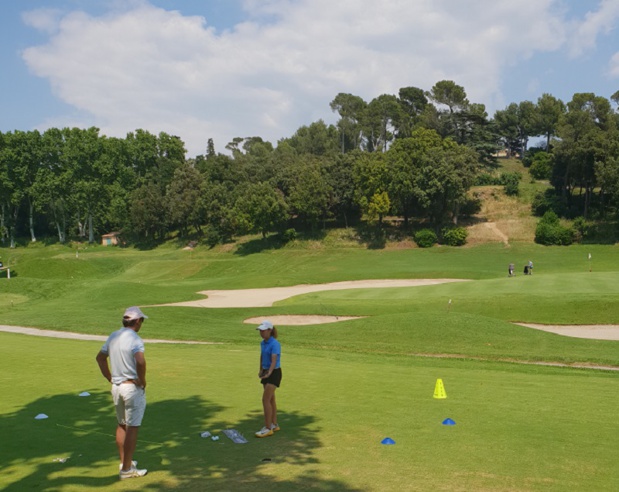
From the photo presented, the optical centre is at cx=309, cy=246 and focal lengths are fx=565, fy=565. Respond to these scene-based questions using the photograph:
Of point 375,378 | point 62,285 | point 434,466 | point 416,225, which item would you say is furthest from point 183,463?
point 416,225

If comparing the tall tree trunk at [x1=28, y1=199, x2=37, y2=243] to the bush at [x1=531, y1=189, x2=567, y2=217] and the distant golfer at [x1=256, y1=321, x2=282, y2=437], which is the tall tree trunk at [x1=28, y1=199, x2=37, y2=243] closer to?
the bush at [x1=531, y1=189, x2=567, y2=217]

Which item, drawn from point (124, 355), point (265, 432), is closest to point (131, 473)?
point (124, 355)

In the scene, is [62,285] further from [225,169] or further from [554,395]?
[225,169]

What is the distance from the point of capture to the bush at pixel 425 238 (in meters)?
76.6

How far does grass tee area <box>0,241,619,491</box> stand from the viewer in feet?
25.3

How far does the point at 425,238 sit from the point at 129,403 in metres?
71.4

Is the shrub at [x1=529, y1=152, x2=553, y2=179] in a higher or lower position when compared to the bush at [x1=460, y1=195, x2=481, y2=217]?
higher

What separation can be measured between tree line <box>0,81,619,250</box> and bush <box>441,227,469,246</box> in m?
4.53

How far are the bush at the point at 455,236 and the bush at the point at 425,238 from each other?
1.59 metres

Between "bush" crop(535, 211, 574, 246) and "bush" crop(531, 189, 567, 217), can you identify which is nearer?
"bush" crop(535, 211, 574, 246)

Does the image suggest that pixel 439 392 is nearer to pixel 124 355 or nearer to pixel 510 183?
pixel 124 355

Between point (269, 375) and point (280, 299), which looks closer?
point (269, 375)

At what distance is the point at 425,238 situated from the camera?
252ft

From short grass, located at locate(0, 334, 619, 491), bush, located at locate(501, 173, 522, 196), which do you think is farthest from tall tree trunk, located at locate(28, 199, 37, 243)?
short grass, located at locate(0, 334, 619, 491)
